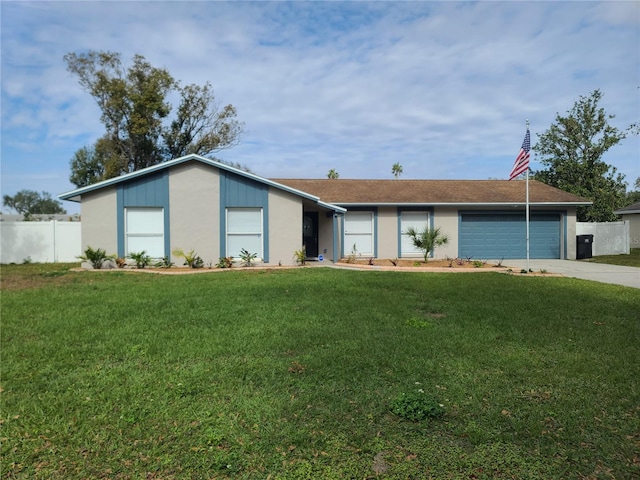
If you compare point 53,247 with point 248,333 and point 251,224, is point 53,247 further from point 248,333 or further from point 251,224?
point 248,333

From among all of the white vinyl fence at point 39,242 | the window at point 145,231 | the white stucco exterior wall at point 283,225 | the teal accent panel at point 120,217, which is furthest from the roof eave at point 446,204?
the white vinyl fence at point 39,242

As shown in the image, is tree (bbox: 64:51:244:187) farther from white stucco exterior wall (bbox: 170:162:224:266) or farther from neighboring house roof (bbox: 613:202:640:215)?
neighboring house roof (bbox: 613:202:640:215)

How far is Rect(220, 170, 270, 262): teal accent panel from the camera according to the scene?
49.9 feet

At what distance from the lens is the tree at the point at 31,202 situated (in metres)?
72.3

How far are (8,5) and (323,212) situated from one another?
510 inches

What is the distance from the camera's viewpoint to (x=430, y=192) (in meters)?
20.1

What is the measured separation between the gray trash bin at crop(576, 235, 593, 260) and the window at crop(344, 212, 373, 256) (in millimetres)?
9565

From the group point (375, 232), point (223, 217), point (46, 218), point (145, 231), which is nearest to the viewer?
point (145, 231)

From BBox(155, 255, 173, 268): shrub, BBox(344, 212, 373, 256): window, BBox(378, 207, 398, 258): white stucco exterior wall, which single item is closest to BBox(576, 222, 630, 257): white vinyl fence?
BBox(378, 207, 398, 258): white stucco exterior wall

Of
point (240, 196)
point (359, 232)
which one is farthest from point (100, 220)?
point (359, 232)

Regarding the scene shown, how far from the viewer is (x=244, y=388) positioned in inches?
157

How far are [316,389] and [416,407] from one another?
949 mm

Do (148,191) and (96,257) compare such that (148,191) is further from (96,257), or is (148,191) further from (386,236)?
(386,236)

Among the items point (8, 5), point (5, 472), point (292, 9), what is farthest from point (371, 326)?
point (8, 5)
